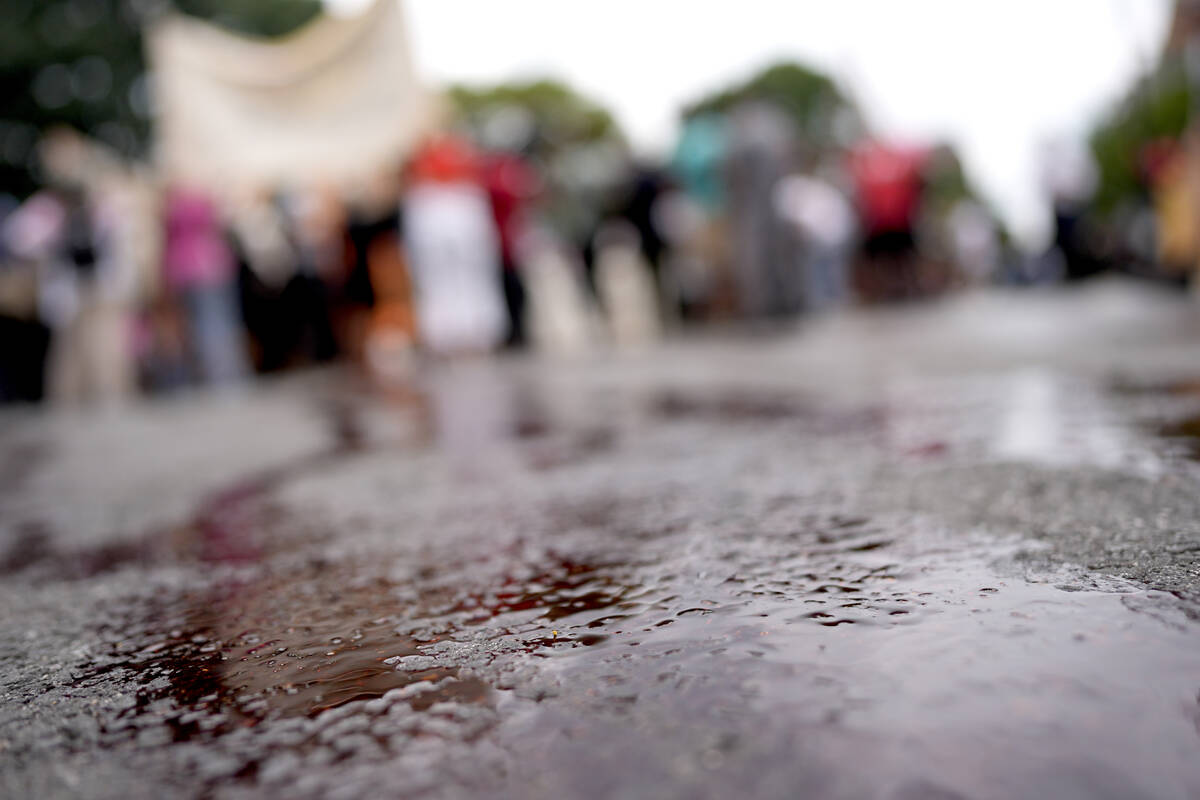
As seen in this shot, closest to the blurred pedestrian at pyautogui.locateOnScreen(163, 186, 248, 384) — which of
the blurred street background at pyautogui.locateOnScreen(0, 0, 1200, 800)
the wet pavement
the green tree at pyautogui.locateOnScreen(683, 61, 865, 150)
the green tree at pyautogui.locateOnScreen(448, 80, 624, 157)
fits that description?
the blurred street background at pyautogui.locateOnScreen(0, 0, 1200, 800)

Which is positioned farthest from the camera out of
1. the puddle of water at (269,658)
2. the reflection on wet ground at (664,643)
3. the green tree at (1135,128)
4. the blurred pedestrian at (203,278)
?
the green tree at (1135,128)

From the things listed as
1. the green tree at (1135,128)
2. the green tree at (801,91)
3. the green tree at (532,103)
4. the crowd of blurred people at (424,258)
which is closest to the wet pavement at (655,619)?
the crowd of blurred people at (424,258)

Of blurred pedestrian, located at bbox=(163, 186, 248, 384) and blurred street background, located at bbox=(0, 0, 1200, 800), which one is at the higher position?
blurred pedestrian, located at bbox=(163, 186, 248, 384)

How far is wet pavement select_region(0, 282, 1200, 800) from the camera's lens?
29.7 inches

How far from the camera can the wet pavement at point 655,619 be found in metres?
0.75

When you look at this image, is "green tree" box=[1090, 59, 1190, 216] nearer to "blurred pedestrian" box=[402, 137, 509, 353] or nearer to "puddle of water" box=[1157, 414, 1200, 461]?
"blurred pedestrian" box=[402, 137, 509, 353]

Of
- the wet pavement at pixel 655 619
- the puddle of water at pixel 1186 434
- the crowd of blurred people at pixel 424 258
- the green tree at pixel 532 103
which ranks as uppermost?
the green tree at pixel 532 103

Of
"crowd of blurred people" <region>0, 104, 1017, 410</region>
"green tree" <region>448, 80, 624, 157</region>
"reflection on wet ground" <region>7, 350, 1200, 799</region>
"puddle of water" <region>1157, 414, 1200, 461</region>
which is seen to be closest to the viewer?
"reflection on wet ground" <region>7, 350, 1200, 799</region>

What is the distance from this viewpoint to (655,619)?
42.7 inches

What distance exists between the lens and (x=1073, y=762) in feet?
2.28

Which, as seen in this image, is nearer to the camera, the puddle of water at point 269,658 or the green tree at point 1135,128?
the puddle of water at point 269,658

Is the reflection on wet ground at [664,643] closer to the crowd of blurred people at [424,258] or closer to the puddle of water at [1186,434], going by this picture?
the puddle of water at [1186,434]

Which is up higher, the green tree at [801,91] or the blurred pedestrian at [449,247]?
the green tree at [801,91]

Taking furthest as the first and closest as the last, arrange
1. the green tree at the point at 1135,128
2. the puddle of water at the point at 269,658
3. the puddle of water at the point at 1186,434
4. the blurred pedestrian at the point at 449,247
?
the green tree at the point at 1135,128, the blurred pedestrian at the point at 449,247, the puddle of water at the point at 1186,434, the puddle of water at the point at 269,658
